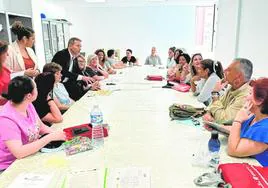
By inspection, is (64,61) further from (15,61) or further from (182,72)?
(182,72)

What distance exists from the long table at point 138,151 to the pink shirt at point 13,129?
0.49 feet

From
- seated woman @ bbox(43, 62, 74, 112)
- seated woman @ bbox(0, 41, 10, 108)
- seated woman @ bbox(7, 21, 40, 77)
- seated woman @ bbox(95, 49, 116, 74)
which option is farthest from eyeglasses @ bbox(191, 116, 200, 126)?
seated woman @ bbox(95, 49, 116, 74)

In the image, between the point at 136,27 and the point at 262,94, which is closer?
the point at 262,94

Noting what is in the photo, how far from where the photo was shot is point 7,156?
1467 millimetres

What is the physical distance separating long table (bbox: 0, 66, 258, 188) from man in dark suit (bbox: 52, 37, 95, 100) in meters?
1.07

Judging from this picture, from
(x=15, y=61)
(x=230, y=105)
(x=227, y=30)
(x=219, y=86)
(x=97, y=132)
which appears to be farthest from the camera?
(x=227, y=30)

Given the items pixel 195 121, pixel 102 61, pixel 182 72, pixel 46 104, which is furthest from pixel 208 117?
pixel 102 61

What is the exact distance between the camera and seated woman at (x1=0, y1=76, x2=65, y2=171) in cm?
134

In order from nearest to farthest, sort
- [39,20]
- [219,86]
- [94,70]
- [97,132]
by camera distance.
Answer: [97,132] < [219,86] < [94,70] < [39,20]

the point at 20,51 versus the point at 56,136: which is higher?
the point at 20,51

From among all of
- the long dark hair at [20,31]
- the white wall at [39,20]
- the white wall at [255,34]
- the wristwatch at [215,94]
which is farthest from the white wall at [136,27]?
the wristwatch at [215,94]

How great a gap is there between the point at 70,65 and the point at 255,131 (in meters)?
2.77

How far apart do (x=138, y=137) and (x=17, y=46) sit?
203 centimetres

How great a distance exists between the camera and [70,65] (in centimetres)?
350
